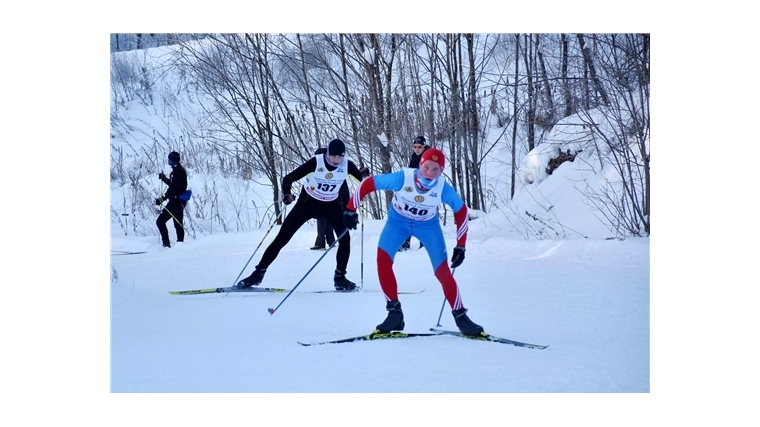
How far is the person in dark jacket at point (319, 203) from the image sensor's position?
17.2 ft

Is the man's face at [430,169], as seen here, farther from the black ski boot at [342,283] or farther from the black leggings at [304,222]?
the black ski boot at [342,283]

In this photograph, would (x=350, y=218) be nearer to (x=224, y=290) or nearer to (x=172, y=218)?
(x=224, y=290)

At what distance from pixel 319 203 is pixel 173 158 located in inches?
73.1

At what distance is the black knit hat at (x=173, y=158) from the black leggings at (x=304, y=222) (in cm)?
163

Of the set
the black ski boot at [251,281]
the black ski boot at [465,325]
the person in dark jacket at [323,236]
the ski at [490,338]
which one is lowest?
the ski at [490,338]

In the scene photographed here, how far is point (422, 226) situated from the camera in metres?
3.81

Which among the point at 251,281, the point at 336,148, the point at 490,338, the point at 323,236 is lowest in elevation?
the point at 490,338

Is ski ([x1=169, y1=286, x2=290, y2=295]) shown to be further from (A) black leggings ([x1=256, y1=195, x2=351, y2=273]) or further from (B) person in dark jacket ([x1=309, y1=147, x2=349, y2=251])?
(B) person in dark jacket ([x1=309, y1=147, x2=349, y2=251])

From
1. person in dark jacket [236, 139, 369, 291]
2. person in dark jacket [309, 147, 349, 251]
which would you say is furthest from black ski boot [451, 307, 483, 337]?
person in dark jacket [309, 147, 349, 251]

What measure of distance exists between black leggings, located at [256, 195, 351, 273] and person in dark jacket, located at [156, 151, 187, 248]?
1657 millimetres

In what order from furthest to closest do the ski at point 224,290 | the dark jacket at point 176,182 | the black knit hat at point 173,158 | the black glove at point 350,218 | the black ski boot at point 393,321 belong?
the dark jacket at point 176,182 < the black knit hat at point 173,158 < the ski at point 224,290 < the black glove at point 350,218 < the black ski boot at point 393,321

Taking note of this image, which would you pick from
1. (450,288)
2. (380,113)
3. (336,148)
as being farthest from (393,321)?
(380,113)

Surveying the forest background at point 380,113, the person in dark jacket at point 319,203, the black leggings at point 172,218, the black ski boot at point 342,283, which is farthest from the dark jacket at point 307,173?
Answer: the black leggings at point 172,218
